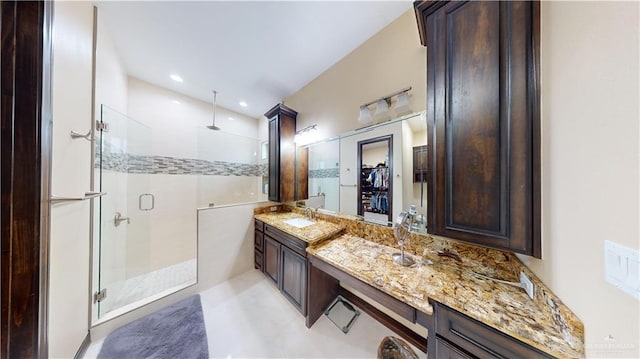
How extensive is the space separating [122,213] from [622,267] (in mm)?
3623

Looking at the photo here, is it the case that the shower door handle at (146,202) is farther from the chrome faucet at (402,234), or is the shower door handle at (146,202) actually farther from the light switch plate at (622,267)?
the light switch plate at (622,267)

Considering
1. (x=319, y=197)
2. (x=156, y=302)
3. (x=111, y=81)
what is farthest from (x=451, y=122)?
(x=111, y=81)

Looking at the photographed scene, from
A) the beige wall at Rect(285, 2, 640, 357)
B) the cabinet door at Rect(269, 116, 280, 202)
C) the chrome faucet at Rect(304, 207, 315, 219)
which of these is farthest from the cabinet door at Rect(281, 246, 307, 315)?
the beige wall at Rect(285, 2, 640, 357)

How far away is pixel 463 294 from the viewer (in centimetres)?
89

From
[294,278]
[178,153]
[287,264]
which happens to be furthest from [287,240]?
[178,153]

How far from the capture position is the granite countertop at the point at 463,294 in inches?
25.1

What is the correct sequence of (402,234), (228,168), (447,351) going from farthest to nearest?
(228,168), (402,234), (447,351)

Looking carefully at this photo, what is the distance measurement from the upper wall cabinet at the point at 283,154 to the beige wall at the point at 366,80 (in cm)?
21

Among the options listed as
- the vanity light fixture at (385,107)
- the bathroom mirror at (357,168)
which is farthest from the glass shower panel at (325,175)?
the vanity light fixture at (385,107)

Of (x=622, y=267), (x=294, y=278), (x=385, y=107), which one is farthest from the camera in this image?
(x=294, y=278)

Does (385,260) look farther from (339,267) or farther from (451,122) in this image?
(451,122)

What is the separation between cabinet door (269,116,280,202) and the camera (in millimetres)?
2553

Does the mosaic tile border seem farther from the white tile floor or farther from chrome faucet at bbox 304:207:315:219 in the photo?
the white tile floor

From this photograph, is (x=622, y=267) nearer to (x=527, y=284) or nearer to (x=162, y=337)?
(x=527, y=284)
